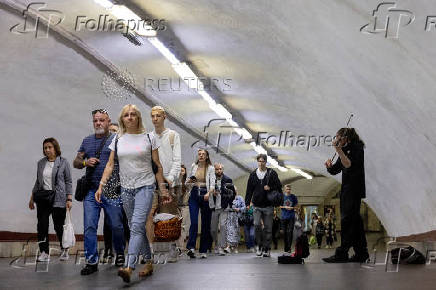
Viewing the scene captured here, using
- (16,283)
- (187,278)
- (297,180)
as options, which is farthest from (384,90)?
(297,180)

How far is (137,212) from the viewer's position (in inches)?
249

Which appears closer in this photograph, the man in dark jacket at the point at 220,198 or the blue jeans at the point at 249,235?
the man in dark jacket at the point at 220,198

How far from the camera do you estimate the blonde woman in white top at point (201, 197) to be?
11188 mm

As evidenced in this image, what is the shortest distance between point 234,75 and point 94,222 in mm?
9744

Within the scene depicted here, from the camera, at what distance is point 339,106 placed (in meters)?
14.6

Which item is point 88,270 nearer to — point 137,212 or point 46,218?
point 137,212

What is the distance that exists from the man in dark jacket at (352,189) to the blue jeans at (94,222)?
10.1 ft

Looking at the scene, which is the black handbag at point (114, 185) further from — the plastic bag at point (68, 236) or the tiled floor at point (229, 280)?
the plastic bag at point (68, 236)

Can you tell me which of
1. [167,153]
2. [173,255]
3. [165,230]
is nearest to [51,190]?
[173,255]

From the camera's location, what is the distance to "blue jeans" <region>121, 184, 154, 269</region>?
6234 mm

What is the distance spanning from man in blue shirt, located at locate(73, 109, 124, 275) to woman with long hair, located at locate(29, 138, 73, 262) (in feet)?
7.01

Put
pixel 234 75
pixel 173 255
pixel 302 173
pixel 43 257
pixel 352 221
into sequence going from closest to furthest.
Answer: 1. pixel 352 221
2. pixel 173 255
3. pixel 43 257
4. pixel 234 75
5. pixel 302 173

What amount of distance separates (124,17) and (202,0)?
162cm

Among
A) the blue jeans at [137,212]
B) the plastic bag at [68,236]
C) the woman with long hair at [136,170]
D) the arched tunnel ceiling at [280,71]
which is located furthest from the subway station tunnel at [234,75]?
the plastic bag at [68,236]
